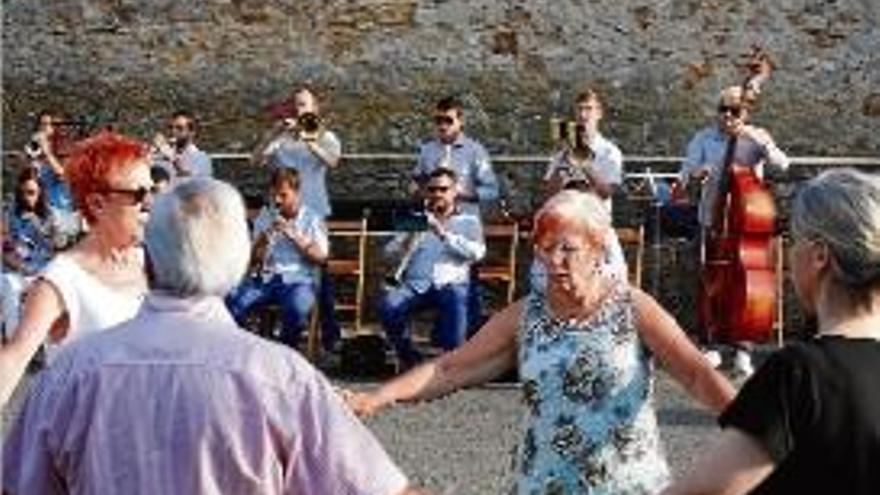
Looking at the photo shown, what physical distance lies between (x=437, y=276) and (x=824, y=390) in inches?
372

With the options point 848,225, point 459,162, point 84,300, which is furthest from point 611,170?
point 848,225

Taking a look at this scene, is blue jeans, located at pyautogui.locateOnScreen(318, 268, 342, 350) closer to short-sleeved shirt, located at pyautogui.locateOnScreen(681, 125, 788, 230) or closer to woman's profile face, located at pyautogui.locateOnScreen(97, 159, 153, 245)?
short-sleeved shirt, located at pyautogui.locateOnScreen(681, 125, 788, 230)

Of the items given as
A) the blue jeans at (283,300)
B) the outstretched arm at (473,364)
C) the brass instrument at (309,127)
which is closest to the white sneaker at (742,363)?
the blue jeans at (283,300)

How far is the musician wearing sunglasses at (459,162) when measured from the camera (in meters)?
14.0

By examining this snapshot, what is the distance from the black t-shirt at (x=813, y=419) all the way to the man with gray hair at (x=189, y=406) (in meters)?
0.75

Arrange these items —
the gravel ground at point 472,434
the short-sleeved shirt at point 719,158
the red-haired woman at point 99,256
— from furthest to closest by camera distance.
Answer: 1. the short-sleeved shirt at point 719,158
2. the gravel ground at point 472,434
3. the red-haired woman at point 99,256

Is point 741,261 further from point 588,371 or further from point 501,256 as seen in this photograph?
point 588,371

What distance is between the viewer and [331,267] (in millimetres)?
15008

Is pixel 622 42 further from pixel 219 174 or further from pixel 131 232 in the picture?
pixel 131 232

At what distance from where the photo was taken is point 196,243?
4055 millimetres

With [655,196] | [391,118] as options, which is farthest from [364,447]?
[391,118]

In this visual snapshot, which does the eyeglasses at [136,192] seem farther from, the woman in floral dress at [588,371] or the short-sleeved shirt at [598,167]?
the short-sleeved shirt at [598,167]

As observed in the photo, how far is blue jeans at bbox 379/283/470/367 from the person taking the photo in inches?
516

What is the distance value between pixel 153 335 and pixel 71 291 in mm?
1372
